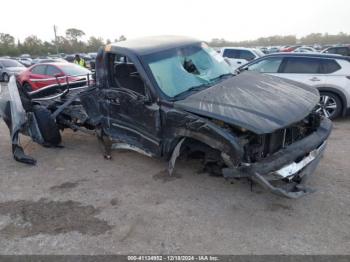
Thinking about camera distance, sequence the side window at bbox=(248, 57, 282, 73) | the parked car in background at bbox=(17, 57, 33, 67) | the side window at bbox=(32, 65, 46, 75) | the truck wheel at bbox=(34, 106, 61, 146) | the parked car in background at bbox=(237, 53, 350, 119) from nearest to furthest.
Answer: the truck wheel at bbox=(34, 106, 61, 146) → the parked car in background at bbox=(237, 53, 350, 119) → the side window at bbox=(248, 57, 282, 73) → the side window at bbox=(32, 65, 46, 75) → the parked car in background at bbox=(17, 57, 33, 67)

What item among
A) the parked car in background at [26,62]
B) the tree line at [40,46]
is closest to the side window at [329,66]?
the parked car in background at [26,62]

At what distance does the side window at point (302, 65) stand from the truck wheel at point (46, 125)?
557 centimetres

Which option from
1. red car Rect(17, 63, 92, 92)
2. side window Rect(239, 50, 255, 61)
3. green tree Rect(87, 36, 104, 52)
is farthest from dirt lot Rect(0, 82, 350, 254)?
green tree Rect(87, 36, 104, 52)

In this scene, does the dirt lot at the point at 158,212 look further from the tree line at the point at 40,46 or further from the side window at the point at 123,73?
the tree line at the point at 40,46

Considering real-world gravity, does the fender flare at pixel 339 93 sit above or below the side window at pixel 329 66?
below

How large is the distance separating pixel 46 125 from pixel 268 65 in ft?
18.2

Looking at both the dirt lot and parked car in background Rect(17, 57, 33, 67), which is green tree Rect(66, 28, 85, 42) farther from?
the dirt lot

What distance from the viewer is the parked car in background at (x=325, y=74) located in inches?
294

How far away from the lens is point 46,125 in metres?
5.68

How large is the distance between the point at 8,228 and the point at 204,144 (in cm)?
241

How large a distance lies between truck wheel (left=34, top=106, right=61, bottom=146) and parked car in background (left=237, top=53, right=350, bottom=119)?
4.36m

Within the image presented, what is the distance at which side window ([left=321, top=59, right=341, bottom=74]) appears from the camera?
7.55 m

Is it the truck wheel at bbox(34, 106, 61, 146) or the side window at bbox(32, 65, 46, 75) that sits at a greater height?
the side window at bbox(32, 65, 46, 75)

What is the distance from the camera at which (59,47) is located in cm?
6694
